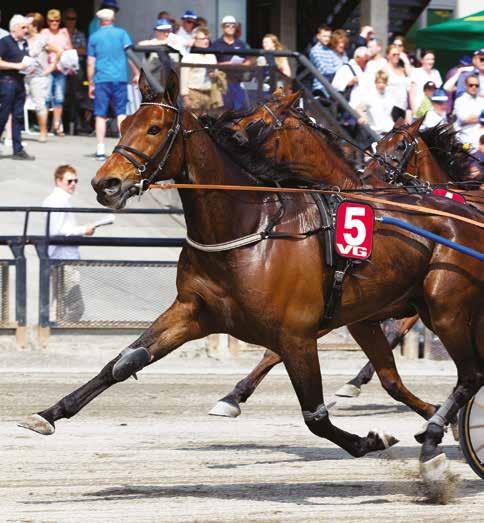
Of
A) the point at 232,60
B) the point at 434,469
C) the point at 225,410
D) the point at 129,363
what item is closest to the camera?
the point at 129,363

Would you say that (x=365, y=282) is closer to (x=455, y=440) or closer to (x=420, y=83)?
(x=455, y=440)

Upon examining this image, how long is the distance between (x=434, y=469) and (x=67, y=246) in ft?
20.2

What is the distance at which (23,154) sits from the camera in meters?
16.0

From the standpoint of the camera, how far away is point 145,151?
6.53 m

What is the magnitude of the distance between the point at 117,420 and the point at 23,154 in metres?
7.50

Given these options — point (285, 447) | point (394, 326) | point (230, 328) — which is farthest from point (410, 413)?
point (230, 328)

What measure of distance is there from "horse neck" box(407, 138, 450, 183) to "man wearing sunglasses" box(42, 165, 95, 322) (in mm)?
3680

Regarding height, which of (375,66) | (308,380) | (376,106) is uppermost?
(375,66)

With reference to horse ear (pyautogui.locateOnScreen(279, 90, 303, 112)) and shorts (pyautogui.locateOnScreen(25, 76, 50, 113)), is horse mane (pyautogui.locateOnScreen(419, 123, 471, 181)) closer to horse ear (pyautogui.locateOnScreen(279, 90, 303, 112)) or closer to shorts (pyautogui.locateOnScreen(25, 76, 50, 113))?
horse ear (pyautogui.locateOnScreen(279, 90, 303, 112))

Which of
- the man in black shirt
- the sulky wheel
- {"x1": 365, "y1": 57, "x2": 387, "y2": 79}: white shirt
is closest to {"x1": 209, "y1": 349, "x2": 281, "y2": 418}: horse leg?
the sulky wheel

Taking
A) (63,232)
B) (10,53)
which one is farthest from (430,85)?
(63,232)

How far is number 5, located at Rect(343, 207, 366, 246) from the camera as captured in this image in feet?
22.7

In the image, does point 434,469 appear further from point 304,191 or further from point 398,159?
point 398,159

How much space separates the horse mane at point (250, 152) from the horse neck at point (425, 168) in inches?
100
